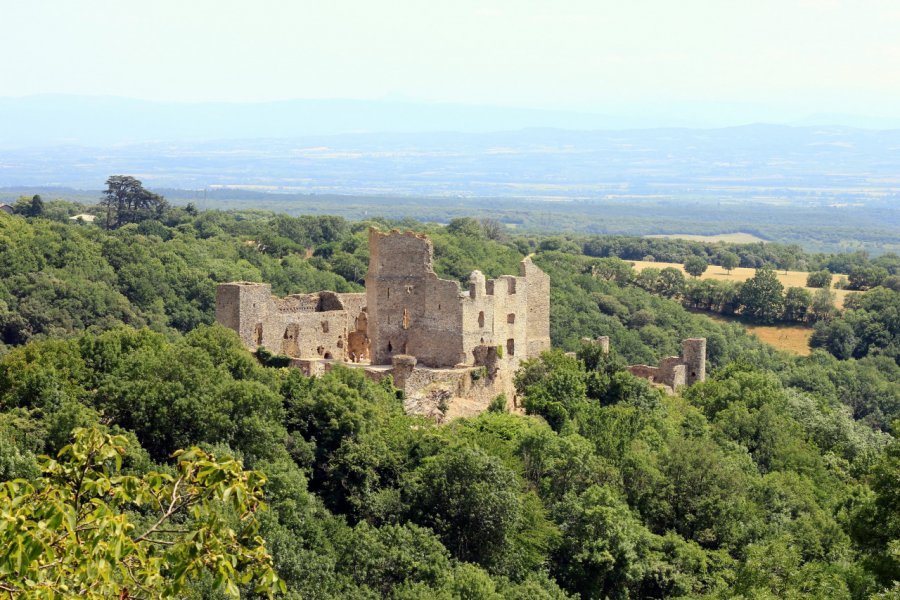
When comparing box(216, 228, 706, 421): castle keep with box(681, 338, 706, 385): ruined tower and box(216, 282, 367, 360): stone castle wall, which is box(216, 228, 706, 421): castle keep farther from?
box(681, 338, 706, 385): ruined tower

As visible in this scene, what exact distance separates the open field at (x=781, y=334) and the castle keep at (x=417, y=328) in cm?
4937

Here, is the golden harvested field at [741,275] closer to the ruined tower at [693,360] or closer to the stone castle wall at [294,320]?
the ruined tower at [693,360]

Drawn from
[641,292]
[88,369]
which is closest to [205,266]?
[641,292]

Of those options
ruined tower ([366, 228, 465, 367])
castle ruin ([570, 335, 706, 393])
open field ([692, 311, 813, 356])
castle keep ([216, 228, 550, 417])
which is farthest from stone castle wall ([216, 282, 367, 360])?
open field ([692, 311, 813, 356])

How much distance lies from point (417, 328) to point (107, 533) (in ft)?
89.2

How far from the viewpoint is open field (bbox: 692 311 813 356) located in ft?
290

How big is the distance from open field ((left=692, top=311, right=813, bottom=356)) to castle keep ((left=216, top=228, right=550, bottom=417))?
162 ft

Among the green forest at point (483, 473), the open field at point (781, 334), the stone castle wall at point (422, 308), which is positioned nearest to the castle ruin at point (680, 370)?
the green forest at point (483, 473)

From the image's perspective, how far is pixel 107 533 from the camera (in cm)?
1240

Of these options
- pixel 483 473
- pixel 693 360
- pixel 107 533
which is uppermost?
pixel 107 533

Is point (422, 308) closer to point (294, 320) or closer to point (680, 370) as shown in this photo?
point (294, 320)

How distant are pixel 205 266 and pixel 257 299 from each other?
141ft

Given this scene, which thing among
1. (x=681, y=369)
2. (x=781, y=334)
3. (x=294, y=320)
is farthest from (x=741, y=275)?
(x=294, y=320)

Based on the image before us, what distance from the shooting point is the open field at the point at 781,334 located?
88.3m
